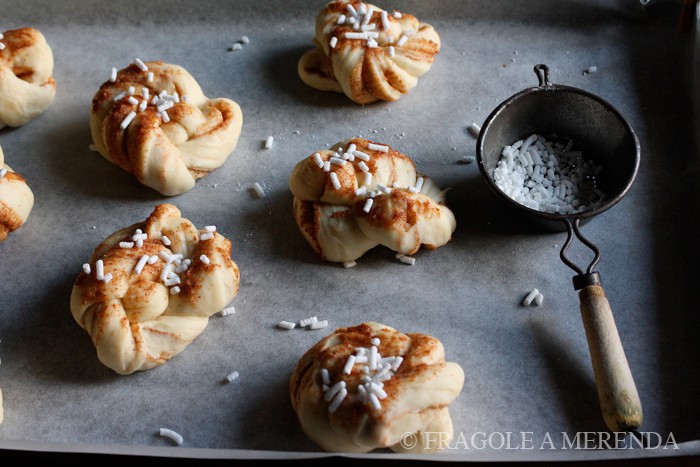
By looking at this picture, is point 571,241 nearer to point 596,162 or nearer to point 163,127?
point 596,162

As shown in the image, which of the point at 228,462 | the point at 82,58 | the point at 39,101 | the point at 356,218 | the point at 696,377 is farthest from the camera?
the point at 82,58

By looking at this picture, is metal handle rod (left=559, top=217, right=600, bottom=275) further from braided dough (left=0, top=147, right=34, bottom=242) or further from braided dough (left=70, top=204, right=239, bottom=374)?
braided dough (left=0, top=147, right=34, bottom=242)

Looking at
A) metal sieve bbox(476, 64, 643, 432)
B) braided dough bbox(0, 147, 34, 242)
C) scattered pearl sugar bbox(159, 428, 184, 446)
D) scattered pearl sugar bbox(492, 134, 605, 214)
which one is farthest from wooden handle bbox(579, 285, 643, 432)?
braided dough bbox(0, 147, 34, 242)

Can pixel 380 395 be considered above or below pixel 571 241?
below

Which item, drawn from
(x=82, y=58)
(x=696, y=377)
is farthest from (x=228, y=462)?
(x=82, y=58)

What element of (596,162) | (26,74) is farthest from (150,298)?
(596,162)

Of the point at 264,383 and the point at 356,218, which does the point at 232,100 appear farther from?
the point at 264,383

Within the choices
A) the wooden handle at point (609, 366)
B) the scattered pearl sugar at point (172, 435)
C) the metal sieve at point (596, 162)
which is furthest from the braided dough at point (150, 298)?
the wooden handle at point (609, 366)
